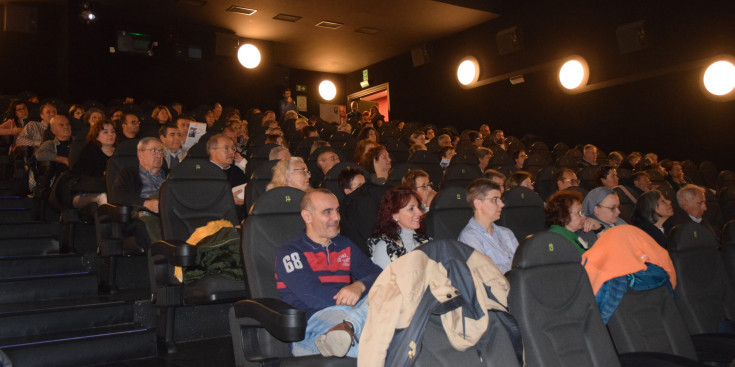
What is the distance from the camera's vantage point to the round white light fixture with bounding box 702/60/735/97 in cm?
790

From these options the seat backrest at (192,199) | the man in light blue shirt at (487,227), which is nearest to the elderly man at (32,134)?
the seat backrest at (192,199)

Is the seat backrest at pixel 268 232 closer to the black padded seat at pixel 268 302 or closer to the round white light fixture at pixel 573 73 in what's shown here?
the black padded seat at pixel 268 302

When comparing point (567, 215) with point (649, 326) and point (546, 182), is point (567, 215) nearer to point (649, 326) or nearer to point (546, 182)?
point (649, 326)

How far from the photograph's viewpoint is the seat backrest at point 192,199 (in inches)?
126

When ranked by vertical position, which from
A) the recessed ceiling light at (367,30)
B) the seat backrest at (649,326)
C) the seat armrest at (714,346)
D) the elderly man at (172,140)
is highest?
the recessed ceiling light at (367,30)

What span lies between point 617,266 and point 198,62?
1077cm

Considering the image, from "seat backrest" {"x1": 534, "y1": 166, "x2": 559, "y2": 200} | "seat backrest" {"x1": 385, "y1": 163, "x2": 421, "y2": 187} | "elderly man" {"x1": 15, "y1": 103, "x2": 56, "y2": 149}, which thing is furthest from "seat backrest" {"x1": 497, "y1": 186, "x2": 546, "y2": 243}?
"elderly man" {"x1": 15, "y1": 103, "x2": 56, "y2": 149}

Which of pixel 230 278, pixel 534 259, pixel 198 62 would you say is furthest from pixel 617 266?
pixel 198 62

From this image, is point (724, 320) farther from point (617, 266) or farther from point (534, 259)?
point (534, 259)

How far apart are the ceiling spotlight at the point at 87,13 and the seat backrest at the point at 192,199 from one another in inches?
284

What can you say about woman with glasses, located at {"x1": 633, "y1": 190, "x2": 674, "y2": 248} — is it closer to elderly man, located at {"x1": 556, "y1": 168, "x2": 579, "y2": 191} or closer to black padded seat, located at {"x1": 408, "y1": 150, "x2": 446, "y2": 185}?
elderly man, located at {"x1": 556, "y1": 168, "x2": 579, "y2": 191}

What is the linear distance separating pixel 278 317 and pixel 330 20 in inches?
387

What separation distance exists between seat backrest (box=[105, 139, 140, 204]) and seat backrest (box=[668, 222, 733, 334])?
358cm

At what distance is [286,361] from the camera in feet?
6.30
